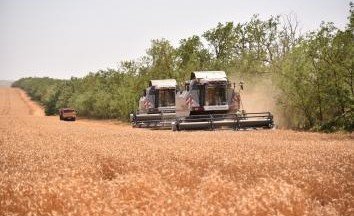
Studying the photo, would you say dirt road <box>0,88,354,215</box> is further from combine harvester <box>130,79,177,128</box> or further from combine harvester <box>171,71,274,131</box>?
combine harvester <box>130,79,177,128</box>

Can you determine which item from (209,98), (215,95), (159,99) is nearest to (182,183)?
(209,98)

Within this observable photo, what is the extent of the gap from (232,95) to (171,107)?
9913 mm

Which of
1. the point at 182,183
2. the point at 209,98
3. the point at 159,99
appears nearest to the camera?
the point at 182,183

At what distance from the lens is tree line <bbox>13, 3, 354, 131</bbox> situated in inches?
1064

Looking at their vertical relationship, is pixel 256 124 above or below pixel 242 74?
below

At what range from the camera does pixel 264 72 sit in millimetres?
41875

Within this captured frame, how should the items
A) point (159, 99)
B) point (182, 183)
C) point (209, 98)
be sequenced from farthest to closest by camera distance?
1. point (159, 99)
2. point (209, 98)
3. point (182, 183)

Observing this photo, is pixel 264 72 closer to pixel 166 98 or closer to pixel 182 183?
pixel 166 98

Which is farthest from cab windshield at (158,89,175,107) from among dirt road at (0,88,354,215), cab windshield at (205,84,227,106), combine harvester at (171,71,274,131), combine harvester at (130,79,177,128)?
dirt road at (0,88,354,215)

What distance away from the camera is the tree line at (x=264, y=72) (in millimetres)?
27016

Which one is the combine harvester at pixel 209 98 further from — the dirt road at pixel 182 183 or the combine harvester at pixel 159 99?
the dirt road at pixel 182 183

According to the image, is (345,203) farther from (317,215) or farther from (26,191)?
(26,191)

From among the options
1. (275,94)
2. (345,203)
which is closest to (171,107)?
(275,94)

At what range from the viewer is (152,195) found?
5902 millimetres
